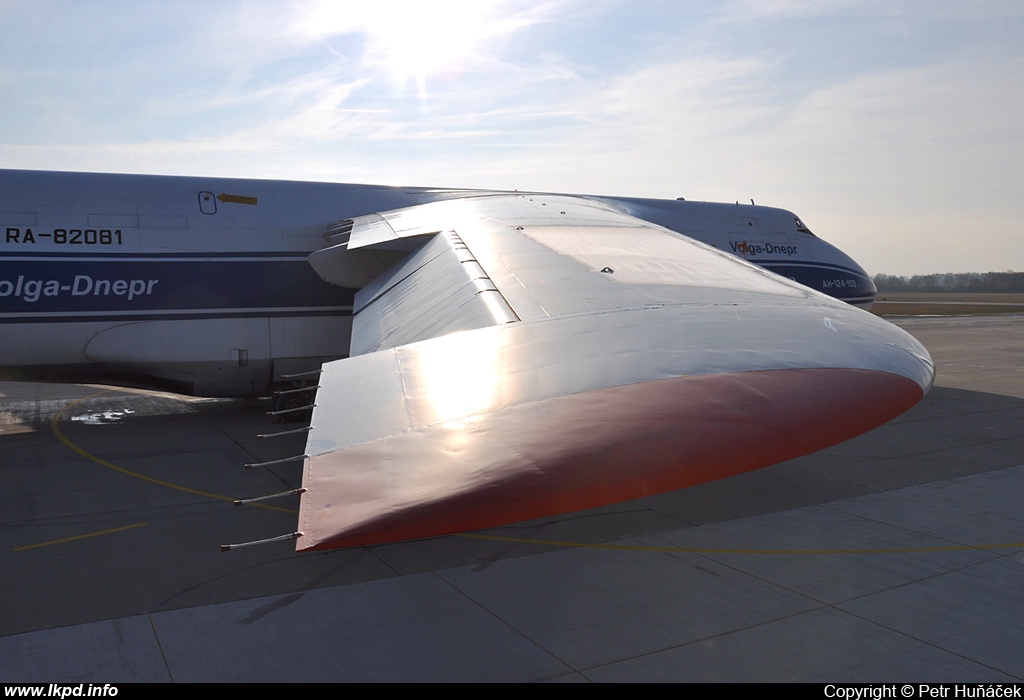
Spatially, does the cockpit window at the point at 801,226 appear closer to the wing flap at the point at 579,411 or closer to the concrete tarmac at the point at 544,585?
the concrete tarmac at the point at 544,585

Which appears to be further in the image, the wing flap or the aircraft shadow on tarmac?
the aircraft shadow on tarmac

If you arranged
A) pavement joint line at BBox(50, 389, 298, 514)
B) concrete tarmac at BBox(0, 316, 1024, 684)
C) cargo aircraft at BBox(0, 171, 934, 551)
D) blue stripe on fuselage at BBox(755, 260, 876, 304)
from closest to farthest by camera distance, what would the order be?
cargo aircraft at BBox(0, 171, 934, 551) → concrete tarmac at BBox(0, 316, 1024, 684) → pavement joint line at BBox(50, 389, 298, 514) → blue stripe on fuselage at BBox(755, 260, 876, 304)

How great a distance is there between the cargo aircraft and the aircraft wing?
16 millimetres

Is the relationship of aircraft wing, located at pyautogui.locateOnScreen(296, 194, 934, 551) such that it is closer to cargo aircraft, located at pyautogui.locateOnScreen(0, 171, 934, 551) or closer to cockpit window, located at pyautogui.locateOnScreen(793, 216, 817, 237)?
cargo aircraft, located at pyautogui.locateOnScreen(0, 171, 934, 551)

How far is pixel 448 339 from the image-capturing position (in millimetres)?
5891

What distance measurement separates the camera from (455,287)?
296 inches

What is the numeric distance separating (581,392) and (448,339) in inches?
70.3

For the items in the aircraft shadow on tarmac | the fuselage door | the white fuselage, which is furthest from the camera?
the fuselage door

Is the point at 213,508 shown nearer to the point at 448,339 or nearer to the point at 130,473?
the point at 130,473

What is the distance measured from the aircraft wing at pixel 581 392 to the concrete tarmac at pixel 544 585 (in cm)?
219

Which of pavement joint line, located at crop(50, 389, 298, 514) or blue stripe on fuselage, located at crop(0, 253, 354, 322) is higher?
blue stripe on fuselage, located at crop(0, 253, 354, 322)

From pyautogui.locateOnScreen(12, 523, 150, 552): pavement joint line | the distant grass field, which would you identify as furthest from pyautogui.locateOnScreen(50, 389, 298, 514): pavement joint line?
the distant grass field

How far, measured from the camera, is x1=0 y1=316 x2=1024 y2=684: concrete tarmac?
19.0 feet

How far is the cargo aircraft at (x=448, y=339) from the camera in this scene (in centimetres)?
369
